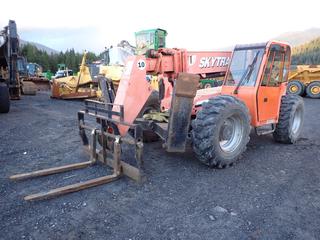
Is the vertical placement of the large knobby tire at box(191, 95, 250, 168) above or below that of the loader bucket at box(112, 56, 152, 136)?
below

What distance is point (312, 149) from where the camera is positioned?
5.88 m

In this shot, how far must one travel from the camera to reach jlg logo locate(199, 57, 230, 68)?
5003 millimetres

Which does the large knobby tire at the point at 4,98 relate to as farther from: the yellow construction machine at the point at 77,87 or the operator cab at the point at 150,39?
the operator cab at the point at 150,39

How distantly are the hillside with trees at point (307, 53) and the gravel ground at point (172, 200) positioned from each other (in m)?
32.2

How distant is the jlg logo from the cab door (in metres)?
0.73

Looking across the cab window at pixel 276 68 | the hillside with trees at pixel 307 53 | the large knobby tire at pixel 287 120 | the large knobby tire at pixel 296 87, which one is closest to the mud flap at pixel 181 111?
the cab window at pixel 276 68

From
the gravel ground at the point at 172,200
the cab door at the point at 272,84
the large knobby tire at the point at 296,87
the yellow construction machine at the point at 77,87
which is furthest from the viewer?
the large knobby tire at the point at 296,87

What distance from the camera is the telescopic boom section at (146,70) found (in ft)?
14.0

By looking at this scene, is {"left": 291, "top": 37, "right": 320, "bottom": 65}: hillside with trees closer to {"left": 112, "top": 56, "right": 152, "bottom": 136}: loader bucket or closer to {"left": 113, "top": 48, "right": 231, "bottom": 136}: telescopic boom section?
{"left": 113, "top": 48, "right": 231, "bottom": 136}: telescopic boom section

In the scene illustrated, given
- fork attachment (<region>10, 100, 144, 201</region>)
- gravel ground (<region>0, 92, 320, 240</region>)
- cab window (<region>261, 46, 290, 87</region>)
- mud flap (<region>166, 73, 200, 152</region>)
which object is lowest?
gravel ground (<region>0, 92, 320, 240</region>)

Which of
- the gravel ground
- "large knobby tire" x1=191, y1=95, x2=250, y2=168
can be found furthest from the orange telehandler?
the gravel ground

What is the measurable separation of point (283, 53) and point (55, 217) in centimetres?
487

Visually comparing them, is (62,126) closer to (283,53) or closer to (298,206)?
(283,53)

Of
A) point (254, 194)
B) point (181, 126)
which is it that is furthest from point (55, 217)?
point (254, 194)
